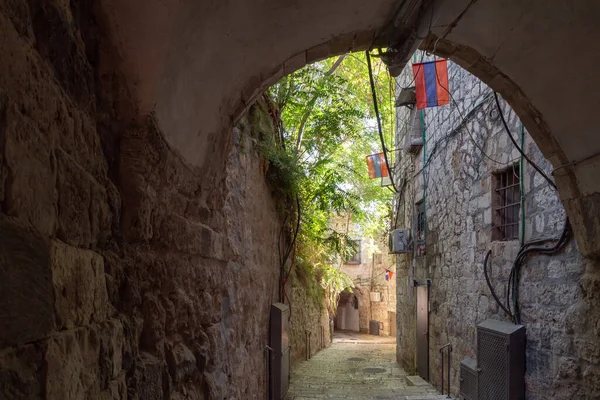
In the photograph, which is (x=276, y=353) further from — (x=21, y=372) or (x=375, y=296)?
(x=375, y=296)

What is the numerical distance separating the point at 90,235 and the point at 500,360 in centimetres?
396

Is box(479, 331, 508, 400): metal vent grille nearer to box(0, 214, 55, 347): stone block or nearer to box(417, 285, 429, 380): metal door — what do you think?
box(417, 285, 429, 380): metal door

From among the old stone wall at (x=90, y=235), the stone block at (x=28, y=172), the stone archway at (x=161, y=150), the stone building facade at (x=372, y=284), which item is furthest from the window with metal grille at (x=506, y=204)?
the stone building facade at (x=372, y=284)

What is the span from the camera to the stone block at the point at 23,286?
830mm

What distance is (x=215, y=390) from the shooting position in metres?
2.40

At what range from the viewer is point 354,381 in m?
7.28

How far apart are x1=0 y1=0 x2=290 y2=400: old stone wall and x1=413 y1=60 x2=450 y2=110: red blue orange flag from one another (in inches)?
153

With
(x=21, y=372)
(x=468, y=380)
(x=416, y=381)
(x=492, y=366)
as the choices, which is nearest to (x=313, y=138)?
(x=416, y=381)

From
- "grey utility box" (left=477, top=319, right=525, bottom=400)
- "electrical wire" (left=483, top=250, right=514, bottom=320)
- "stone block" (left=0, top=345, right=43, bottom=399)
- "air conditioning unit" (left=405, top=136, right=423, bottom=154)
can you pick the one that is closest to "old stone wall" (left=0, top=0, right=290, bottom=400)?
"stone block" (left=0, top=345, right=43, bottom=399)

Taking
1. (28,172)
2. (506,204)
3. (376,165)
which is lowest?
(28,172)

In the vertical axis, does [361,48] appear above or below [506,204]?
above

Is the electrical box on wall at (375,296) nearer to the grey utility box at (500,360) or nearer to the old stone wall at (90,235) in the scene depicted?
the grey utility box at (500,360)

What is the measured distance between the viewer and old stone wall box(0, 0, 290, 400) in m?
0.88

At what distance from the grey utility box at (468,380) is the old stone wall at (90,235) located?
318cm
